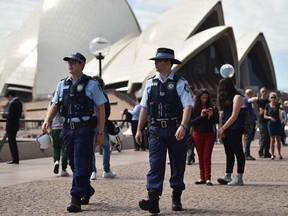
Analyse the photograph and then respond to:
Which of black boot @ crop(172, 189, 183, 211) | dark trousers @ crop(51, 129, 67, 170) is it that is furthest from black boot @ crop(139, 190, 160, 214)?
dark trousers @ crop(51, 129, 67, 170)

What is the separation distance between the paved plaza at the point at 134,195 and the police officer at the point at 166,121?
297 millimetres

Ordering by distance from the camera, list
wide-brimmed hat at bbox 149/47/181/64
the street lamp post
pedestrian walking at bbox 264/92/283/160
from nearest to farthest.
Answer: wide-brimmed hat at bbox 149/47/181/64, pedestrian walking at bbox 264/92/283/160, the street lamp post

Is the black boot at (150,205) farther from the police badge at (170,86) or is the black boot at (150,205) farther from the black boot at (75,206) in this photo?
Answer: the police badge at (170,86)

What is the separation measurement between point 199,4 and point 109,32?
12088 millimetres

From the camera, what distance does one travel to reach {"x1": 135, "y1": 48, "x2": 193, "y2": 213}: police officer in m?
4.74

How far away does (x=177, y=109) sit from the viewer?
15.8ft

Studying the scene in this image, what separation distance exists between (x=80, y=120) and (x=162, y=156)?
861mm

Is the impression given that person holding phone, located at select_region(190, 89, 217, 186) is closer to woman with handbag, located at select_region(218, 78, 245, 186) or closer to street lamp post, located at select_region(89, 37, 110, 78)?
woman with handbag, located at select_region(218, 78, 245, 186)

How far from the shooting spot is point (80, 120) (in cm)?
496

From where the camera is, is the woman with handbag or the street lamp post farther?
the street lamp post

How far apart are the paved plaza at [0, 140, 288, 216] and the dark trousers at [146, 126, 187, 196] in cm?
28

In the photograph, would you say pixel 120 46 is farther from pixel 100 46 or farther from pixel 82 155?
pixel 82 155

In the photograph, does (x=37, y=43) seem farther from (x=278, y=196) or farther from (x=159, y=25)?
(x=278, y=196)

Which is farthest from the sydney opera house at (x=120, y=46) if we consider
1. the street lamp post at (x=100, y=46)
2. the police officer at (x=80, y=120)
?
the police officer at (x=80, y=120)
